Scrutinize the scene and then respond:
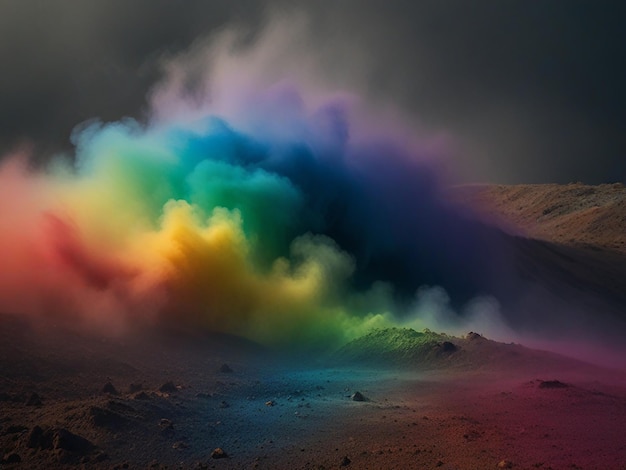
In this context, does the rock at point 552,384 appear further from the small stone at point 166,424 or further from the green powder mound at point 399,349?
the small stone at point 166,424

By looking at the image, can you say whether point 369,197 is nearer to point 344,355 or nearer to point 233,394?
point 344,355

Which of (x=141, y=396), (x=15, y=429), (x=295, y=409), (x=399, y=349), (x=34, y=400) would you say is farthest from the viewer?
(x=399, y=349)

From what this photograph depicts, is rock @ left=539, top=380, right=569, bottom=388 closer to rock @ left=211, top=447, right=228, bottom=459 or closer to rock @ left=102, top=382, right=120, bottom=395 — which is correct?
rock @ left=211, top=447, right=228, bottom=459

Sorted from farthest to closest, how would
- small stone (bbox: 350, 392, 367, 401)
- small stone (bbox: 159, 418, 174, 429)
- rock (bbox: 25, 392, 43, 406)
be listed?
1. small stone (bbox: 350, 392, 367, 401)
2. rock (bbox: 25, 392, 43, 406)
3. small stone (bbox: 159, 418, 174, 429)

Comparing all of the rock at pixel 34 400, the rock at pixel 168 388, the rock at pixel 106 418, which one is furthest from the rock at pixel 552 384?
the rock at pixel 34 400

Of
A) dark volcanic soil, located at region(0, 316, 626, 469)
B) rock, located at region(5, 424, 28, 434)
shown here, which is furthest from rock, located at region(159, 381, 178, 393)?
rock, located at region(5, 424, 28, 434)

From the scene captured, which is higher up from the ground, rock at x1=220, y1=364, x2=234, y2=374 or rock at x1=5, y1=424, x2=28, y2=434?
rock at x1=220, y1=364, x2=234, y2=374

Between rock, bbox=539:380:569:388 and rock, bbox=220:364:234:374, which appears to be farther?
rock, bbox=220:364:234:374

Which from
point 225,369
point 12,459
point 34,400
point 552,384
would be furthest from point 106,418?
point 552,384

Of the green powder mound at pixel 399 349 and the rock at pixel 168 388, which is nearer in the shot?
the rock at pixel 168 388

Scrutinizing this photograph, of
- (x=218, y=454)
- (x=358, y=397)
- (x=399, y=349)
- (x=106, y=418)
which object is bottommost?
(x=218, y=454)

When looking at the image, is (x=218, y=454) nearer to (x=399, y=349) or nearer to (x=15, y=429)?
(x=15, y=429)

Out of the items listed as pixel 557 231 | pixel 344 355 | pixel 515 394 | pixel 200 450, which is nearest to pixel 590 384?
pixel 515 394

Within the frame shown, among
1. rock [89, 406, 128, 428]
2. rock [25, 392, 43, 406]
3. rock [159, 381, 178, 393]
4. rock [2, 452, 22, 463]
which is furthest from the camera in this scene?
rock [159, 381, 178, 393]
